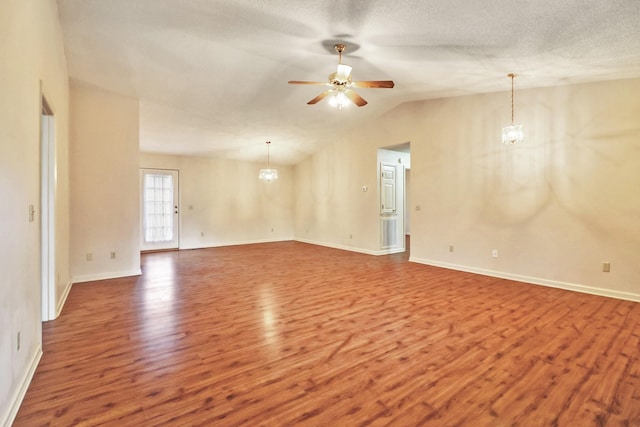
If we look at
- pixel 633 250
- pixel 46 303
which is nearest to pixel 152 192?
pixel 46 303

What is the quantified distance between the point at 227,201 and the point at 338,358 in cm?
732

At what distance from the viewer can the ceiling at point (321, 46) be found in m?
2.75

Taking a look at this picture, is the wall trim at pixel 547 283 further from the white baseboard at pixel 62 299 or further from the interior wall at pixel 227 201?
the white baseboard at pixel 62 299

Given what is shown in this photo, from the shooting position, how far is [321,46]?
368 centimetres

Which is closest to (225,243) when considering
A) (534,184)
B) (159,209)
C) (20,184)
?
(159,209)

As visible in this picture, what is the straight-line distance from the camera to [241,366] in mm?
2250

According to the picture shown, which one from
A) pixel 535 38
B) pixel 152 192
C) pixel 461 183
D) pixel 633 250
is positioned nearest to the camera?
pixel 535 38

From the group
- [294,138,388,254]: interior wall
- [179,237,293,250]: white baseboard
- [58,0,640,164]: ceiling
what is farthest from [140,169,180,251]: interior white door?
[294,138,388,254]: interior wall

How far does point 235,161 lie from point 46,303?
641 cm

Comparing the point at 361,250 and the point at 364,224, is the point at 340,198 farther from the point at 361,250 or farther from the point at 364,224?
the point at 361,250

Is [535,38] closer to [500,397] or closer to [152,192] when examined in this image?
[500,397]

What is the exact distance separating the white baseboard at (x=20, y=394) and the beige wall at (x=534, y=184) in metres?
5.56

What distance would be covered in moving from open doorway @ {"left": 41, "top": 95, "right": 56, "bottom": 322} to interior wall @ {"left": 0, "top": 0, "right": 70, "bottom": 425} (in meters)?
0.50

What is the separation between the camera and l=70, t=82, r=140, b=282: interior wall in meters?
4.62
